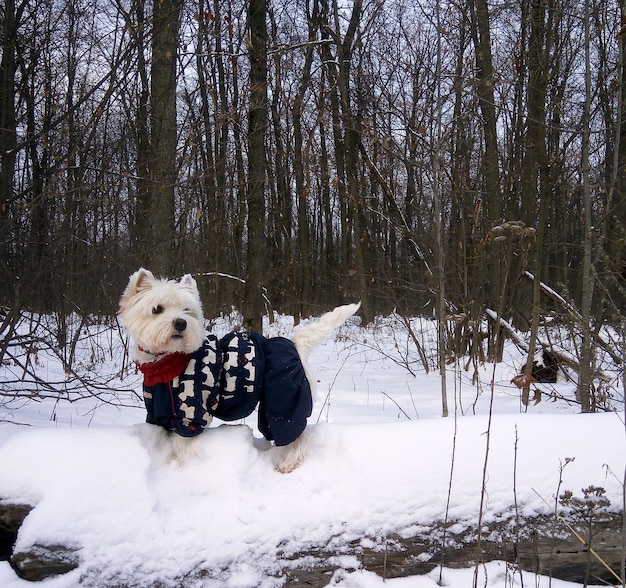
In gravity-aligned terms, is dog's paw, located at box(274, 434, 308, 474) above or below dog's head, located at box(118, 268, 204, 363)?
below

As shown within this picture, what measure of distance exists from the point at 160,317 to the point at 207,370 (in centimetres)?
39

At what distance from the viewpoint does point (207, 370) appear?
9.13 ft

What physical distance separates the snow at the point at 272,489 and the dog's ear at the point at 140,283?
80 cm

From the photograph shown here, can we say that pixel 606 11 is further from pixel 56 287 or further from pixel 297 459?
pixel 56 287

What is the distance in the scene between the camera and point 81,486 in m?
2.42

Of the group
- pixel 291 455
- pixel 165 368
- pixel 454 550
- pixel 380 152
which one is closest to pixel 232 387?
pixel 165 368

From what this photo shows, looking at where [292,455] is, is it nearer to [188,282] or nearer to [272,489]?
[272,489]

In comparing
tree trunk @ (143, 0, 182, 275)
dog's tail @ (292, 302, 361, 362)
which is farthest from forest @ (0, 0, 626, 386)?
dog's tail @ (292, 302, 361, 362)

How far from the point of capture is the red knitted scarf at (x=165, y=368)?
2.73 m

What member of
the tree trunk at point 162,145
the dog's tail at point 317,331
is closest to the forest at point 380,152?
the tree trunk at point 162,145

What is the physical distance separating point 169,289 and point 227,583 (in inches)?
61.8

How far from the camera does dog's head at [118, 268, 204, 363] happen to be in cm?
274

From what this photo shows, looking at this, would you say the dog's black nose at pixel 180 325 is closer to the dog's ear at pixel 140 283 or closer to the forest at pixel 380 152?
the dog's ear at pixel 140 283

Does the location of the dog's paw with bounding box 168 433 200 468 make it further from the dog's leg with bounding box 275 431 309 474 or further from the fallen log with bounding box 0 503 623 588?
the fallen log with bounding box 0 503 623 588
